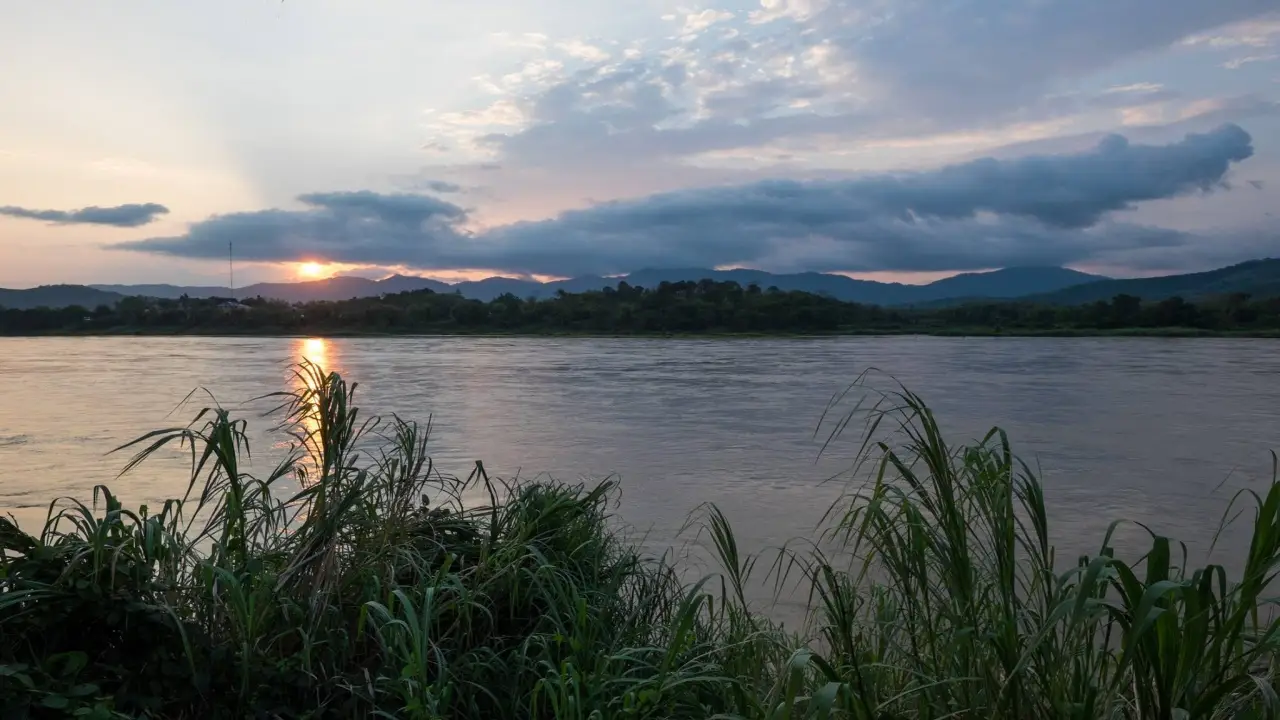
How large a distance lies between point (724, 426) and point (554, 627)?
450 inches

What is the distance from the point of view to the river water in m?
8.95

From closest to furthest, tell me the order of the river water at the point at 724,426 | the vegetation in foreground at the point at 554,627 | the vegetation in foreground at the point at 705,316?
1. the vegetation in foreground at the point at 554,627
2. the river water at the point at 724,426
3. the vegetation in foreground at the point at 705,316

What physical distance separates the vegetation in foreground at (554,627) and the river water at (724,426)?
3247 mm

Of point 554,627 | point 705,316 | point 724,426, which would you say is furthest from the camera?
point 705,316

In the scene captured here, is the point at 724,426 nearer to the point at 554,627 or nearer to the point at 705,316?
the point at 554,627

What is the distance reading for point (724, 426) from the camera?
15.3 meters

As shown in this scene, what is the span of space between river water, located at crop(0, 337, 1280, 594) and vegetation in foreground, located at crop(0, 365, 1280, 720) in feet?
10.7

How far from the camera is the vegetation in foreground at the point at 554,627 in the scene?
2.39 meters

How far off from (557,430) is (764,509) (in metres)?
6.79

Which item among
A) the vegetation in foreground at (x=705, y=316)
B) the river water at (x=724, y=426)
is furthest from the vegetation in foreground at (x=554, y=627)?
the vegetation in foreground at (x=705, y=316)

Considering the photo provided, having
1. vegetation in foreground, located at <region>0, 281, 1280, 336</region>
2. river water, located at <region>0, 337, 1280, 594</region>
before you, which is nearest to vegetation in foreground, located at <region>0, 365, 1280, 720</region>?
river water, located at <region>0, 337, 1280, 594</region>

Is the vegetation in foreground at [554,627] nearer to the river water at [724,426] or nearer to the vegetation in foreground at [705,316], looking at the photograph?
the river water at [724,426]

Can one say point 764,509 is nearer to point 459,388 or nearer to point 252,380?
point 459,388

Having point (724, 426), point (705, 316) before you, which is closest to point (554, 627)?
point (724, 426)
